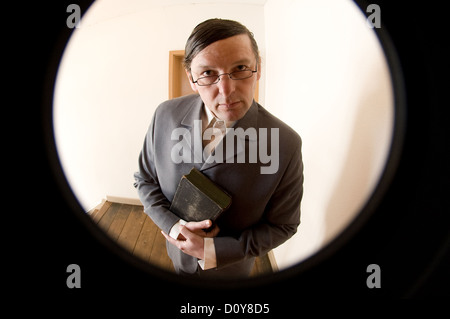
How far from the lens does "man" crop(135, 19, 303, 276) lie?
17.9 inches

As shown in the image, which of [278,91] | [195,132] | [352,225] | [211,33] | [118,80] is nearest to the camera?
[352,225]

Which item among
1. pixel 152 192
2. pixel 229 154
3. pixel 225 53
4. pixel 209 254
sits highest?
pixel 225 53

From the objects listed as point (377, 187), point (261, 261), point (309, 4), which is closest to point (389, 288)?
point (377, 187)

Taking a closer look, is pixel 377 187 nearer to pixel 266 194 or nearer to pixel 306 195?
pixel 266 194

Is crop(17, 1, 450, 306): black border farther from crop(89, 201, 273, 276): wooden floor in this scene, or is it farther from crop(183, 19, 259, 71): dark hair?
crop(89, 201, 273, 276): wooden floor

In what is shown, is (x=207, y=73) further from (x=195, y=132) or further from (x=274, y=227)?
(x=274, y=227)

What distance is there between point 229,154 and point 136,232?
1.49 meters

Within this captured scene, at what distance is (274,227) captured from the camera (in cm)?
55

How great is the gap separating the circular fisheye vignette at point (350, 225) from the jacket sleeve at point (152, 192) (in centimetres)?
25

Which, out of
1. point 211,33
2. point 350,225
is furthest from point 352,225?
point 211,33

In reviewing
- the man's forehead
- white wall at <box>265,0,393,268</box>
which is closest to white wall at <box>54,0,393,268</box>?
white wall at <box>265,0,393,268</box>

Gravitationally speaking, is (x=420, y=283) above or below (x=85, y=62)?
below
